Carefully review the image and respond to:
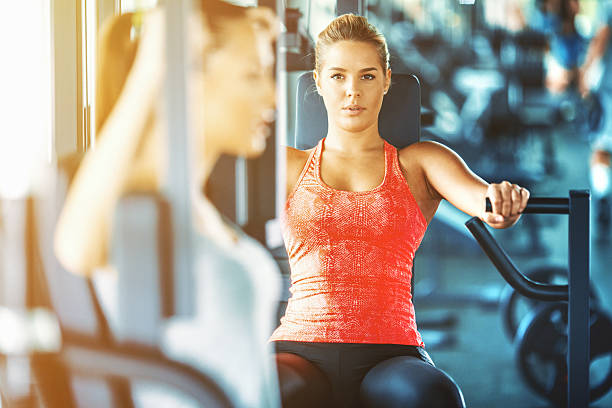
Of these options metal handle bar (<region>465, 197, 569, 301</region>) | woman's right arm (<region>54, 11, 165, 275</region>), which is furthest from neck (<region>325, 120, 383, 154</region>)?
woman's right arm (<region>54, 11, 165, 275</region>)

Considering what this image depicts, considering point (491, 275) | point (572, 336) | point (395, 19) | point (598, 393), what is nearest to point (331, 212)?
point (572, 336)

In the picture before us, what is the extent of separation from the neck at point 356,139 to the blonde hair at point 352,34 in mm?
131

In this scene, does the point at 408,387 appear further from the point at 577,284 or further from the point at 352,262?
the point at 577,284

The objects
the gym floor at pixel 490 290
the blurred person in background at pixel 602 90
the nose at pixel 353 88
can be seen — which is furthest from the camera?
the blurred person in background at pixel 602 90

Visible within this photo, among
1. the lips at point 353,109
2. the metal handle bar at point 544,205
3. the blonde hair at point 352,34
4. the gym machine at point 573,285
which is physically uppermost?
the blonde hair at point 352,34

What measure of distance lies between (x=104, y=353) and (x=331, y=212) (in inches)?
23.4

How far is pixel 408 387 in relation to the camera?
92 cm

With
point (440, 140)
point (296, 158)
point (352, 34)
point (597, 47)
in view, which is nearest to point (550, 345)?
point (440, 140)

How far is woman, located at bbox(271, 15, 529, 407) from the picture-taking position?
1.00m

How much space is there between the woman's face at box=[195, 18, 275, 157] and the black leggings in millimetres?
453

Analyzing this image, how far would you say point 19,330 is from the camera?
63cm

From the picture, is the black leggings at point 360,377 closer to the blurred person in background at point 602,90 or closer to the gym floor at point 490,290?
the gym floor at point 490,290

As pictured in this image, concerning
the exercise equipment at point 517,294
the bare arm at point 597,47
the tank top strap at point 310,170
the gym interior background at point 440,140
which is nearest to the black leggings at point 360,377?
the gym interior background at point 440,140

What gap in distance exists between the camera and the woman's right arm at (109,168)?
0.60 m
